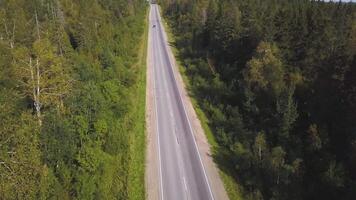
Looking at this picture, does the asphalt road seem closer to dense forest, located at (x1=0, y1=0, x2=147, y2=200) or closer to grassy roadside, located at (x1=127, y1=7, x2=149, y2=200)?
grassy roadside, located at (x1=127, y1=7, x2=149, y2=200)

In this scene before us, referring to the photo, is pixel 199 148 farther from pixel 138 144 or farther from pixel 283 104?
pixel 283 104

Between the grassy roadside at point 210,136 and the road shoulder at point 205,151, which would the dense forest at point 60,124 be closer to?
the road shoulder at point 205,151

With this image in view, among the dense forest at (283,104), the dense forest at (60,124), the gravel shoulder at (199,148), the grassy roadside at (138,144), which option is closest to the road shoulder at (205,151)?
the gravel shoulder at (199,148)

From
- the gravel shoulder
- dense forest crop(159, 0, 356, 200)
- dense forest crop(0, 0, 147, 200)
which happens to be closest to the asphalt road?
the gravel shoulder

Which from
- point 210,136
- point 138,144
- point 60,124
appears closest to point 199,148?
point 210,136

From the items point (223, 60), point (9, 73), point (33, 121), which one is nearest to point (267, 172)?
point (33, 121)

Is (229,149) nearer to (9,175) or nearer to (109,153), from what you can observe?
(109,153)
